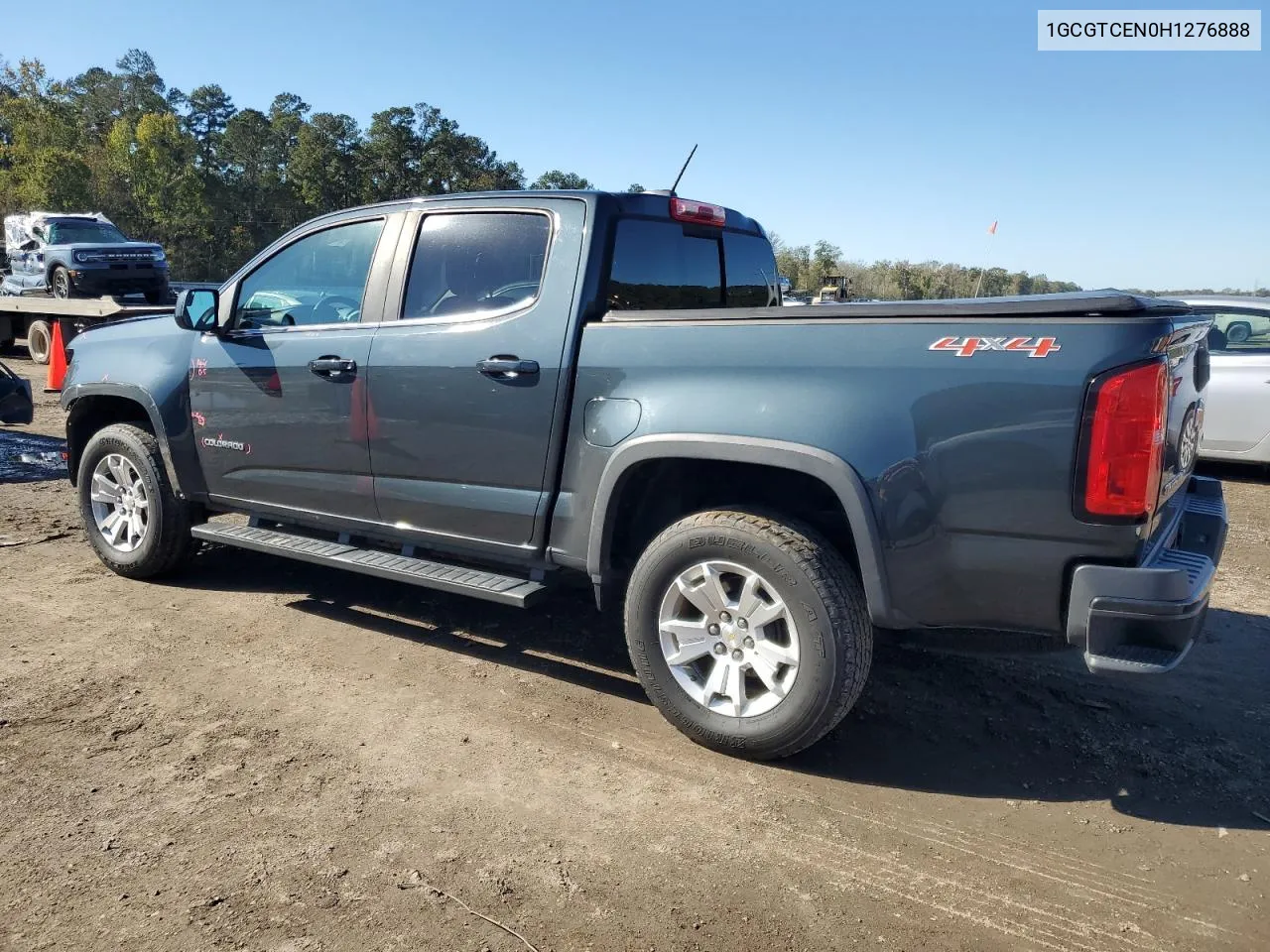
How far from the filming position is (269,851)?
9.00 ft

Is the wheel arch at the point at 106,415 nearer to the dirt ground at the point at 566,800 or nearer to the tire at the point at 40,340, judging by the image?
the dirt ground at the point at 566,800

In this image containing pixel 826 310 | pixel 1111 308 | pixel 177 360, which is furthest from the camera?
pixel 177 360

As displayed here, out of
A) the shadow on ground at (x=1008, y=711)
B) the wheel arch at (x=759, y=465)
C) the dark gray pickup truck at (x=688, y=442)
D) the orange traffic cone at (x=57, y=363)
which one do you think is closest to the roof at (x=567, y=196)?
the dark gray pickup truck at (x=688, y=442)

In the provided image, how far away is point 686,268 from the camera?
4.31 metres

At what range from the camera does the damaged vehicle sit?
17.2 meters

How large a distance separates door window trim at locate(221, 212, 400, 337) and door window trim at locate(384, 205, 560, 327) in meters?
0.11

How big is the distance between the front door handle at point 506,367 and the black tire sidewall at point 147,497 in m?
2.34

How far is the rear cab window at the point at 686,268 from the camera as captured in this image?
3902 millimetres

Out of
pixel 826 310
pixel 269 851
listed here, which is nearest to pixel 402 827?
pixel 269 851

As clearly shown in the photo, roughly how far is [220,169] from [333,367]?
78109 millimetres

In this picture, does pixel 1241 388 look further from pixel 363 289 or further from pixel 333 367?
pixel 333 367

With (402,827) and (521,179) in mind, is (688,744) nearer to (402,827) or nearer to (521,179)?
(402,827)

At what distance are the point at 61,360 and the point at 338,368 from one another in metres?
11.9

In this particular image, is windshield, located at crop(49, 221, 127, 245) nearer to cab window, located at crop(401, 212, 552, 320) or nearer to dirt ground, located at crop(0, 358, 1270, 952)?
dirt ground, located at crop(0, 358, 1270, 952)
